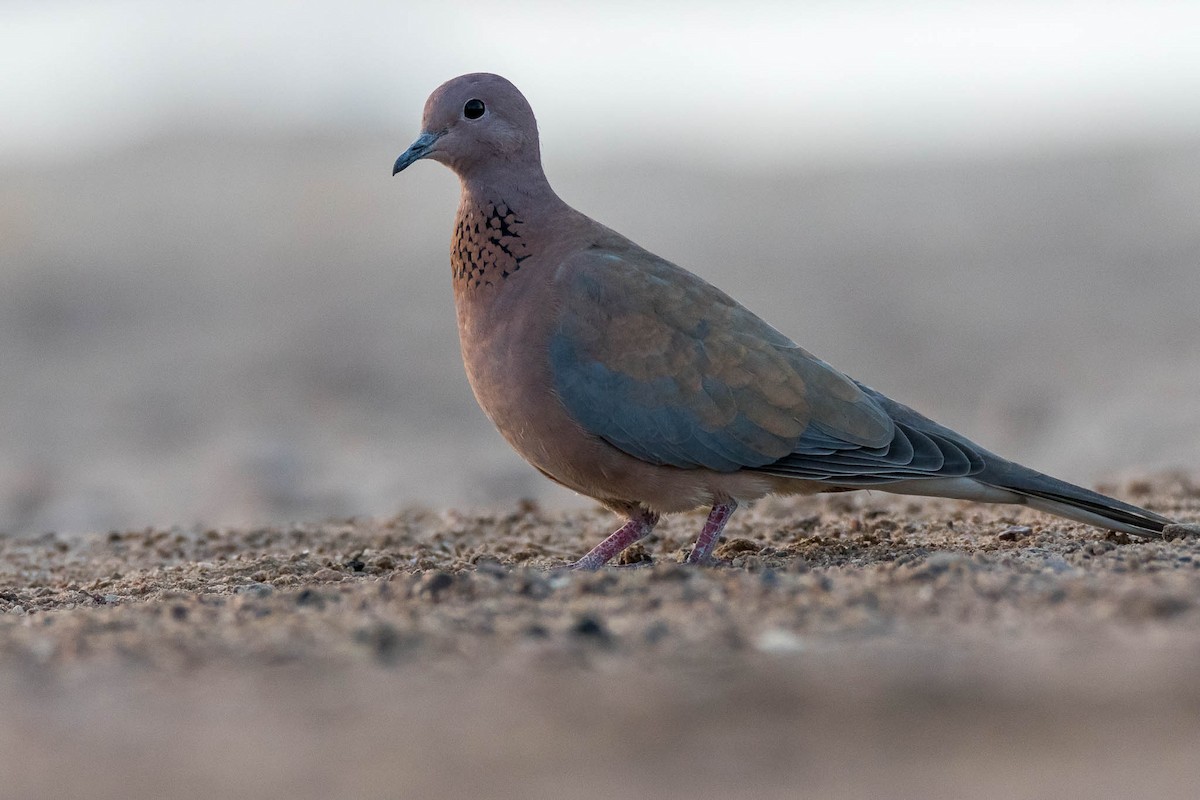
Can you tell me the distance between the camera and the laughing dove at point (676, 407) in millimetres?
5547

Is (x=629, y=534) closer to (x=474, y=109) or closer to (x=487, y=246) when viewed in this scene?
(x=487, y=246)

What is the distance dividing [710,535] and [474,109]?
2.01m

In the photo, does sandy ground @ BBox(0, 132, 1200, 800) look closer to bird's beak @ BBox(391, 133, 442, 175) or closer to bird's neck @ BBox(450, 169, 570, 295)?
bird's neck @ BBox(450, 169, 570, 295)

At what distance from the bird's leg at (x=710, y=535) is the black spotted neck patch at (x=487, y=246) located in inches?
47.3

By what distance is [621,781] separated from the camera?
277 centimetres

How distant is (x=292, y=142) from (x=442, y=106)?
95.4 feet

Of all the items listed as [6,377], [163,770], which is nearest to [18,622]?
[163,770]

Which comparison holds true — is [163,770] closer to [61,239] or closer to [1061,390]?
[1061,390]

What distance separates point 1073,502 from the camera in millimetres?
5480

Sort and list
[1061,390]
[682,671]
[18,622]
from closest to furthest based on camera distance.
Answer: [682,671] < [18,622] < [1061,390]

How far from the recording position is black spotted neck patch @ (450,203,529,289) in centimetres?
589

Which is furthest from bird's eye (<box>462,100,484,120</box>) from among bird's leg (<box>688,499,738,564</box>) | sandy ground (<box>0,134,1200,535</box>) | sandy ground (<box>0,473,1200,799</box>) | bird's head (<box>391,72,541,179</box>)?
sandy ground (<box>0,134,1200,535</box>)

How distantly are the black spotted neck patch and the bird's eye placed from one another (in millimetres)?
405

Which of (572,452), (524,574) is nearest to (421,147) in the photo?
(572,452)
